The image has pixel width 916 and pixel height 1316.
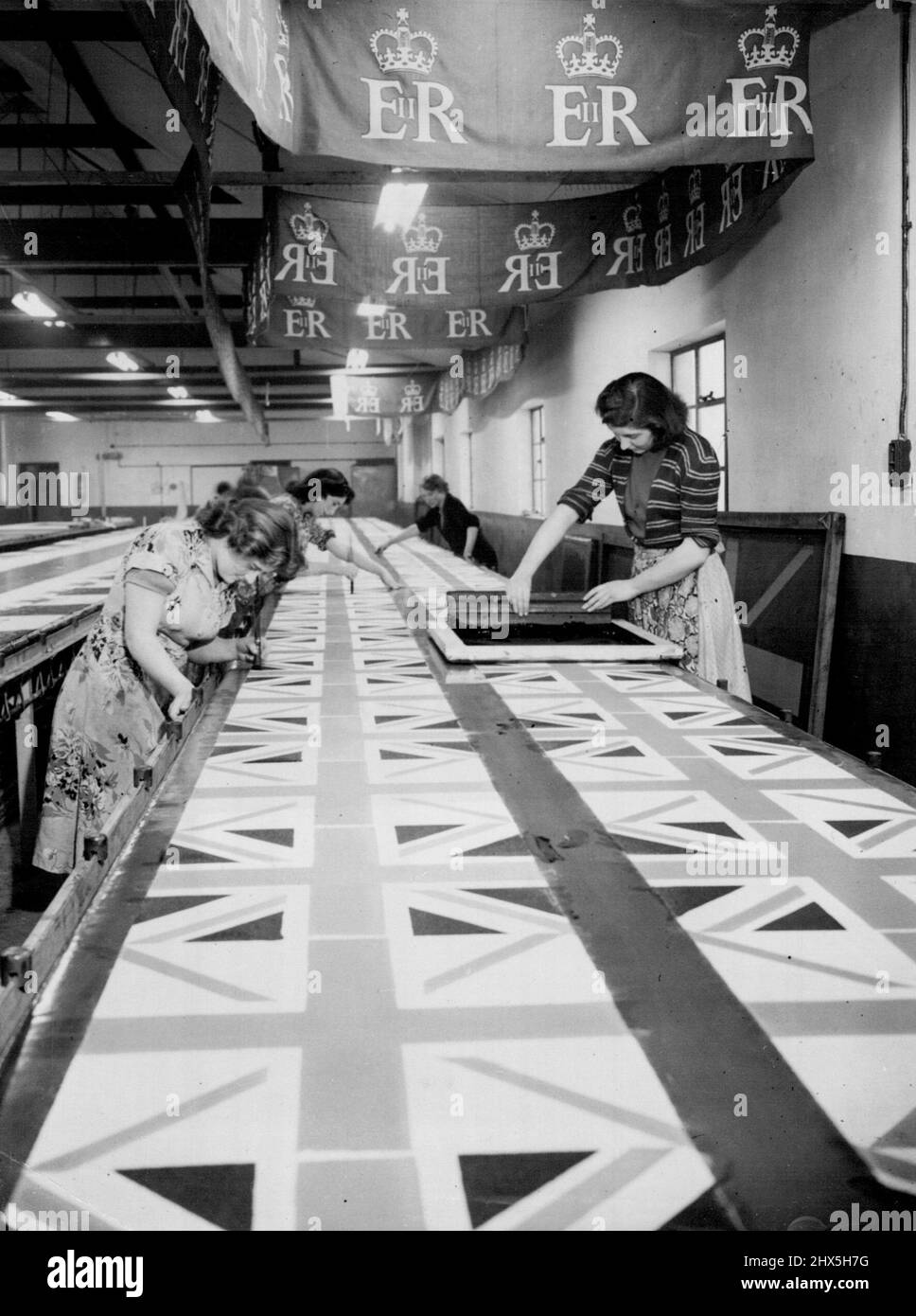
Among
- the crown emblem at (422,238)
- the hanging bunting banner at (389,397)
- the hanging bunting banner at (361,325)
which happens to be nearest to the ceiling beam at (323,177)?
the crown emblem at (422,238)

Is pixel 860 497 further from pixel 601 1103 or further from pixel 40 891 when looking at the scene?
pixel 601 1103

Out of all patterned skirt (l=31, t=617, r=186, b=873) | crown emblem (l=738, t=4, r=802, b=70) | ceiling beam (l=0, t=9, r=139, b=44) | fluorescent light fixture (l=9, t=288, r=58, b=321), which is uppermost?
ceiling beam (l=0, t=9, r=139, b=44)

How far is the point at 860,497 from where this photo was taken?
4.22m

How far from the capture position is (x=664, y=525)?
3.33 meters

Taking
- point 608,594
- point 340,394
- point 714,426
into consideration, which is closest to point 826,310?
point 714,426

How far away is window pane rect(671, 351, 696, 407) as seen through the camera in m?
6.66

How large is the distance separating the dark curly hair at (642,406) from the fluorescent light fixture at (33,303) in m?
6.37

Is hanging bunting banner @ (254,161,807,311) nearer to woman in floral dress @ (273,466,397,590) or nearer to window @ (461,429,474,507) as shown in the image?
woman in floral dress @ (273,466,397,590)

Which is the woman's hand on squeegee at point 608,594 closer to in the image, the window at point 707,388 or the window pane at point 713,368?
the window at point 707,388

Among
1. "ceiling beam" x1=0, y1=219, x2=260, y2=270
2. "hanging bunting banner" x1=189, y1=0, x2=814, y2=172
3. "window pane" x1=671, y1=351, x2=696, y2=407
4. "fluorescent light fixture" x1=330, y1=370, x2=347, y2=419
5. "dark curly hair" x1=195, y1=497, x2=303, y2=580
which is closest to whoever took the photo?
"dark curly hair" x1=195, y1=497, x2=303, y2=580

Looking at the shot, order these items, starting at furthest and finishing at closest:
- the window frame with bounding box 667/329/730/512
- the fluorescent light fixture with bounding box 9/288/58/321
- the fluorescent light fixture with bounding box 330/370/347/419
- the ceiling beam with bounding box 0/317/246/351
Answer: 1. the fluorescent light fixture with bounding box 330/370/347/419
2. the ceiling beam with bounding box 0/317/246/351
3. the fluorescent light fixture with bounding box 9/288/58/321
4. the window frame with bounding box 667/329/730/512

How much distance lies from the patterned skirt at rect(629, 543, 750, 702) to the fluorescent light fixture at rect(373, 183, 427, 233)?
302 centimetres

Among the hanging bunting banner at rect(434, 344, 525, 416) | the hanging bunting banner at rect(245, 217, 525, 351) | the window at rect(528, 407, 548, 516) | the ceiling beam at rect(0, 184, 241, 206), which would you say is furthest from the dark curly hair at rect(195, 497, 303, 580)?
the window at rect(528, 407, 548, 516)
